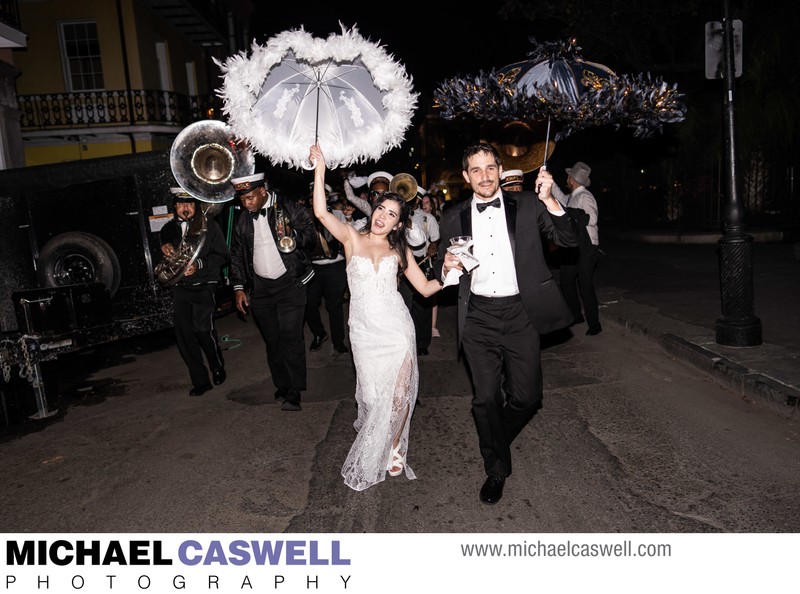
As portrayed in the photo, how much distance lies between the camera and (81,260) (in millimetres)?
9367

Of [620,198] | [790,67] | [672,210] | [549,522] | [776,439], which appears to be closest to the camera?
[549,522]

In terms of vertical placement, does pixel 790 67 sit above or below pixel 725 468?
above

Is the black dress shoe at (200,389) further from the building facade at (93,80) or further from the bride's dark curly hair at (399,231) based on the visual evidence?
the building facade at (93,80)

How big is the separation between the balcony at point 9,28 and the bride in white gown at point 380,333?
14.8 m

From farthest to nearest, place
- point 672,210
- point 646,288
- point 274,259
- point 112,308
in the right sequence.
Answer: point 672,210
point 646,288
point 112,308
point 274,259

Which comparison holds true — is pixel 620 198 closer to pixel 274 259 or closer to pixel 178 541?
pixel 274 259

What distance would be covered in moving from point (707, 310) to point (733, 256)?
2318mm

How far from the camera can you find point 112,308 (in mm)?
9133

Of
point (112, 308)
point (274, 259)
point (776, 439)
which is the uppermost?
point (274, 259)

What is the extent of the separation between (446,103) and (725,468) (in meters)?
3.19

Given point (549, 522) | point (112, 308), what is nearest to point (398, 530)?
point (549, 522)

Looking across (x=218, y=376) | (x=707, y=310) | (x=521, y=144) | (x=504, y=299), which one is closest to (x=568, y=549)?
(x=504, y=299)

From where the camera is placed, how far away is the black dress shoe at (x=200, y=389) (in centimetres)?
675

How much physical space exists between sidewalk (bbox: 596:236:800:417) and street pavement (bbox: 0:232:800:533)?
0.12ft
